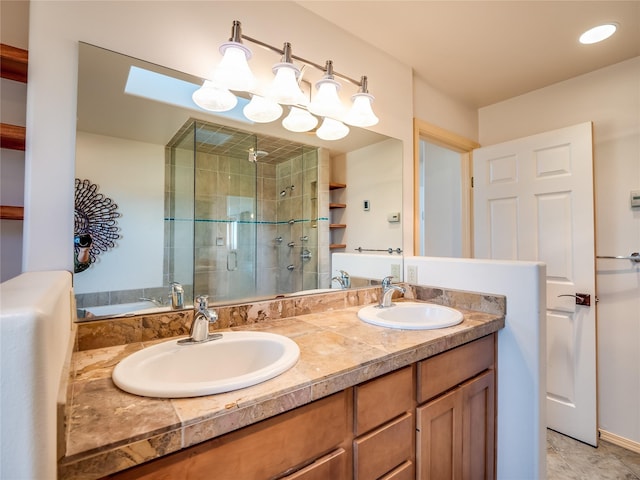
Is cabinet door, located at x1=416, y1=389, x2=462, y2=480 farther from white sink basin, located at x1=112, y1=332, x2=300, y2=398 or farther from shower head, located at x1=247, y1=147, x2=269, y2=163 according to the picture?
shower head, located at x1=247, y1=147, x2=269, y2=163

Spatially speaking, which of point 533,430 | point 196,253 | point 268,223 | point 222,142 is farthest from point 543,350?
point 222,142

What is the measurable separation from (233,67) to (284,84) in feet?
0.72

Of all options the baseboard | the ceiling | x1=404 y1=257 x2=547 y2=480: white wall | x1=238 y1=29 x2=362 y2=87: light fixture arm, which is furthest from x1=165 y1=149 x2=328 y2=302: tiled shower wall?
the baseboard

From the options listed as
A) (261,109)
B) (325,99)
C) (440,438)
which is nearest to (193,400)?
(440,438)

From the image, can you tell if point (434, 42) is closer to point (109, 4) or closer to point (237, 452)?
point (109, 4)

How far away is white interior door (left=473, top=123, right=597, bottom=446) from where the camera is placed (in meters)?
1.80

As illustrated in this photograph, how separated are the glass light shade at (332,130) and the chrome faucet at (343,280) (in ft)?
2.29

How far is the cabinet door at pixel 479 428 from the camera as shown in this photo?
119 centimetres

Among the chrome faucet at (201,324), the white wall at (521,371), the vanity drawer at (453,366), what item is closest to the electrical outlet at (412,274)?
the white wall at (521,371)

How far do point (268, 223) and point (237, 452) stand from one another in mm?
897

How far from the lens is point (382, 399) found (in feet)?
2.97

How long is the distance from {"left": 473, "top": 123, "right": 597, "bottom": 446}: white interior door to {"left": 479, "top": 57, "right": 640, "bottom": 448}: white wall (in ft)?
0.57

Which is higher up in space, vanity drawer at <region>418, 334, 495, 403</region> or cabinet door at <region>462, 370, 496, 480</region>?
vanity drawer at <region>418, 334, 495, 403</region>

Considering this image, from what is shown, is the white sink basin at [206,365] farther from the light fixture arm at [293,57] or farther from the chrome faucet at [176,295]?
the light fixture arm at [293,57]
